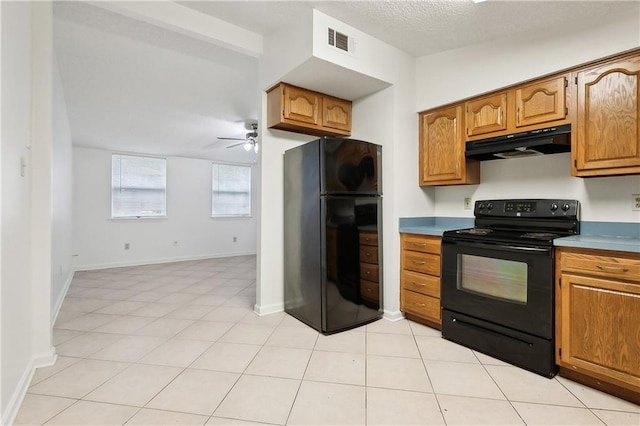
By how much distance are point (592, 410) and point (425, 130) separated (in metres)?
2.36

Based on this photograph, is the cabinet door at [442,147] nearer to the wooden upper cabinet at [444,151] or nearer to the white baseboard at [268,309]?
the wooden upper cabinet at [444,151]

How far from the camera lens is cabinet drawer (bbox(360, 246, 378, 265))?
9.22 ft

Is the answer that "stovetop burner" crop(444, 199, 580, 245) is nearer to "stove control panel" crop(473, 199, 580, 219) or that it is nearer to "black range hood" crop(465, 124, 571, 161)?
"stove control panel" crop(473, 199, 580, 219)

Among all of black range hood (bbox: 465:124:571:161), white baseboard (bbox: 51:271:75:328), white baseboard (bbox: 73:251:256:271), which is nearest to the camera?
black range hood (bbox: 465:124:571:161)

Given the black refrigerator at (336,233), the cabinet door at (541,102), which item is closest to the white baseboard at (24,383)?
the black refrigerator at (336,233)

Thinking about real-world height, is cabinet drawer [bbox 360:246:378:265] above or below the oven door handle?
below

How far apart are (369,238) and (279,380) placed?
1426 millimetres

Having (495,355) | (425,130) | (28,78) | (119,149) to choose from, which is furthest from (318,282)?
(119,149)

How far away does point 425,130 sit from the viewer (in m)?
3.04

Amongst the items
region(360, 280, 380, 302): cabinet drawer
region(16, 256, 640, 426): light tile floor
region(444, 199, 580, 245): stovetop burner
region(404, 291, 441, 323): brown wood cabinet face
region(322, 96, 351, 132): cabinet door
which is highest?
region(322, 96, 351, 132): cabinet door

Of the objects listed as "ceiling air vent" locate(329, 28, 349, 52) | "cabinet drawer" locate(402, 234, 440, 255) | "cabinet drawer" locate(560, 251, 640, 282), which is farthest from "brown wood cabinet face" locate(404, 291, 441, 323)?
"ceiling air vent" locate(329, 28, 349, 52)

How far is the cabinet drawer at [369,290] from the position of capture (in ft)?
9.22

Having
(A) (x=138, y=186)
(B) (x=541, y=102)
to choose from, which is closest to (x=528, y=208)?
(B) (x=541, y=102)

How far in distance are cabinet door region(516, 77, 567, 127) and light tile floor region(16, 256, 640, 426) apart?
1783 mm
